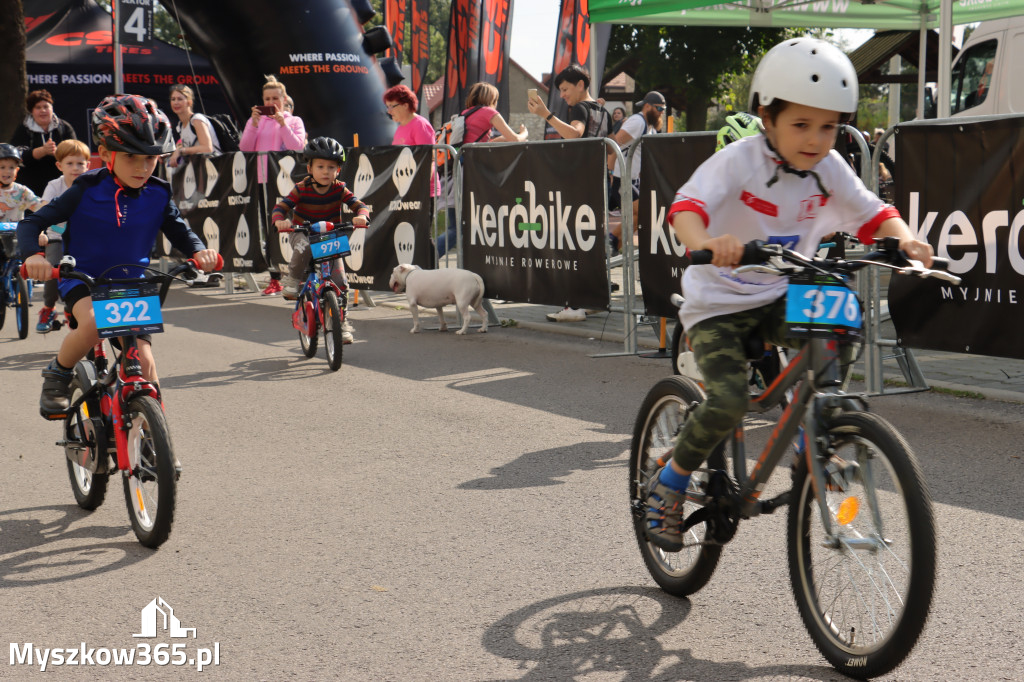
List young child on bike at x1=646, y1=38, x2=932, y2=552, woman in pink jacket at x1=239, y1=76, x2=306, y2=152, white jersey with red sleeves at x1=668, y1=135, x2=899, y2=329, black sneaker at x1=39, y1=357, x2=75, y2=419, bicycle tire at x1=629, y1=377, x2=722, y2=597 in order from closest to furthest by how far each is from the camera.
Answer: young child on bike at x1=646, y1=38, x2=932, y2=552
white jersey with red sleeves at x1=668, y1=135, x2=899, y2=329
bicycle tire at x1=629, y1=377, x2=722, y2=597
black sneaker at x1=39, y1=357, x2=75, y2=419
woman in pink jacket at x1=239, y1=76, x2=306, y2=152

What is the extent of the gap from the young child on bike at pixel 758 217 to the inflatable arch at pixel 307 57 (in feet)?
58.0

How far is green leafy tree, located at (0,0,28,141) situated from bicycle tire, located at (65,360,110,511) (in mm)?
19497

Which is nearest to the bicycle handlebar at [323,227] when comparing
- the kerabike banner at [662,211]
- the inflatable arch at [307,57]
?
the kerabike banner at [662,211]

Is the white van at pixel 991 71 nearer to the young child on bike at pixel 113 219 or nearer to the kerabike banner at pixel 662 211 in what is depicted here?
the kerabike banner at pixel 662 211

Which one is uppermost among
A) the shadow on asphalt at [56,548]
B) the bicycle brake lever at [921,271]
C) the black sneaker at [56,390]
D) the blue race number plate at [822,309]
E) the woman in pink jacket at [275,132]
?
the woman in pink jacket at [275,132]

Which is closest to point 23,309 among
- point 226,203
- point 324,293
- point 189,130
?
point 324,293

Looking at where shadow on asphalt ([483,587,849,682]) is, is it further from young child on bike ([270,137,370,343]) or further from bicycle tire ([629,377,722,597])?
young child on bike ([270,137,370,343])

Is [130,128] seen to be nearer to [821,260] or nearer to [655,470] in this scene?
[655,470]

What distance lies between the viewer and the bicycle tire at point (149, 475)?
16.1ft

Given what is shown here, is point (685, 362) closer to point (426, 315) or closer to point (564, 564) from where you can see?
point (564, 564)

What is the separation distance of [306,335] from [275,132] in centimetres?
599

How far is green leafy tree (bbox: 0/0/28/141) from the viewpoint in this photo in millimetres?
22875

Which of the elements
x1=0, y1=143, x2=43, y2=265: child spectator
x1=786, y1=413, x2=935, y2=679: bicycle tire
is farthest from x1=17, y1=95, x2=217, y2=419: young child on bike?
x1=0, y1=143, x2=43, y2=265: child spectator

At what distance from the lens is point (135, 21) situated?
24.5 metres
